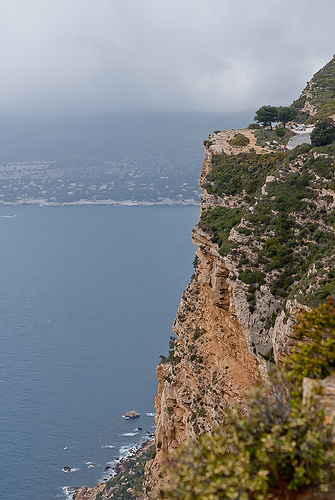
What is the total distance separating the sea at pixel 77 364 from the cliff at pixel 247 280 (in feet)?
137

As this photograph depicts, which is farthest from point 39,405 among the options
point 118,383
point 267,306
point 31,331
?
point 267,306

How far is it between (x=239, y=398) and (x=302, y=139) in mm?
29713

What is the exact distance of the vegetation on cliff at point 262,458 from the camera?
8430mm

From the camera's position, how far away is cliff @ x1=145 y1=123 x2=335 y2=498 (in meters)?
20.8

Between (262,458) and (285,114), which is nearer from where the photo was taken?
(262,458)

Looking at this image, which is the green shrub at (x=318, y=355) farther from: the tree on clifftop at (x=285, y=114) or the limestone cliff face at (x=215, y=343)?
the tree on clifftop at (x=285, y=114)

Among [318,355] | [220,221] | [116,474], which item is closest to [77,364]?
[116,474]

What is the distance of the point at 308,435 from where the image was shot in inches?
339

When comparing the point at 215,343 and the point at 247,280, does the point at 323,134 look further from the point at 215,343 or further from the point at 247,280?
the point at 215,343

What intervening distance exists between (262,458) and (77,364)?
9712 centimetres

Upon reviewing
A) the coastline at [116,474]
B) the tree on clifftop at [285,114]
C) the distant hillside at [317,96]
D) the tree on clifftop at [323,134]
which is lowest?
the coastline at [116,474]

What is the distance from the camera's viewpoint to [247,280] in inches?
891

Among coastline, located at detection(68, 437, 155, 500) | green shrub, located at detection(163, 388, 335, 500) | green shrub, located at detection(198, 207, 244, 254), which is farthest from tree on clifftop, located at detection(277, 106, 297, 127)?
coastline, located at detection(68, 437, 155, 500)

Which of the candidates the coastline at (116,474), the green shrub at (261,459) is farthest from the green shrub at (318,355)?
the coastline at (116,474)
